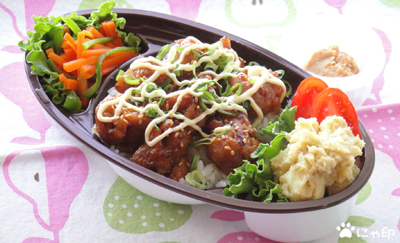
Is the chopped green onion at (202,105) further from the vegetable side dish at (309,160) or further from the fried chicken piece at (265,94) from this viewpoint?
the vegetable side dish at (309,160)

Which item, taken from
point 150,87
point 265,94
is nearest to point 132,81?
point 150,87

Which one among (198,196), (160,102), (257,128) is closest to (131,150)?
(160,102)

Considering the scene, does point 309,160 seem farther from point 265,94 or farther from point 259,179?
point 265,94

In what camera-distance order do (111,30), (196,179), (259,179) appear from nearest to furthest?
(259,179), (196,179), (111,30)

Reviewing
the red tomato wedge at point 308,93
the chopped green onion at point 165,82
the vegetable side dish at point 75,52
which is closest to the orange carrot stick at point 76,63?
the vegetable side dish at point 75,52

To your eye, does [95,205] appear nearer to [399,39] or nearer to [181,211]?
[181,211]

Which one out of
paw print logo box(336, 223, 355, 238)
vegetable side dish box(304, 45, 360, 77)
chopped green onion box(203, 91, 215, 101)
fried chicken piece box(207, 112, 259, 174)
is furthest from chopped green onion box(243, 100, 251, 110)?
vegetable side dish box(304, 45, 360, 77)
